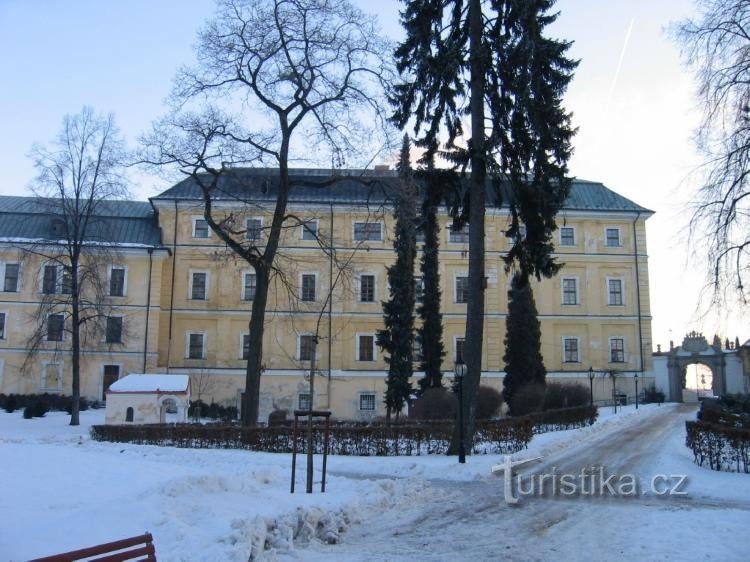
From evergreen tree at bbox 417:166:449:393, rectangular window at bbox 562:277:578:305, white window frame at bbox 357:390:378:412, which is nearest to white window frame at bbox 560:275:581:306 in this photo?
rectangular window at bbox 562:277:578:305

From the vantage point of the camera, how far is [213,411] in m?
43.0

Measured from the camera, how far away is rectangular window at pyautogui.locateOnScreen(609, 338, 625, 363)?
4941 centimetres

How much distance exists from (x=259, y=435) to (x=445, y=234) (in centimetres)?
3101

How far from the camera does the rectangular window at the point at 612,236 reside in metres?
51.1

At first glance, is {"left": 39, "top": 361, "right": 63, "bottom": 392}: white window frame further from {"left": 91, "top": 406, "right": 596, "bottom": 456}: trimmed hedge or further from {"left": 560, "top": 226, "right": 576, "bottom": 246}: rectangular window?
{"left": 560, "top": 226, "right": 576, "bottom": 246}: rectangular window

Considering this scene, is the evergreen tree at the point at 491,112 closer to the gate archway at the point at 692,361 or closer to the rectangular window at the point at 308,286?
the rectangular window at the point at 308,286

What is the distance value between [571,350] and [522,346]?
1018cm

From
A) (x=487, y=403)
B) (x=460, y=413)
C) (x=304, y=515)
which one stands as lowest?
(x=304, y=515)

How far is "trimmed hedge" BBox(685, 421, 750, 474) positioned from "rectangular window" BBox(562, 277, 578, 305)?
112ft

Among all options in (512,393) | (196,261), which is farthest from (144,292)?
(512,393)

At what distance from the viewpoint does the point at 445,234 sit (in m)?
49.5

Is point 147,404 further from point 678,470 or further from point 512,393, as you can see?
point 678,470

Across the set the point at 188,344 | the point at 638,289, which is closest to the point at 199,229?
the point at 188,344

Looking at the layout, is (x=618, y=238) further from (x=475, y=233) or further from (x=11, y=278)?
(x=11, y=278)
